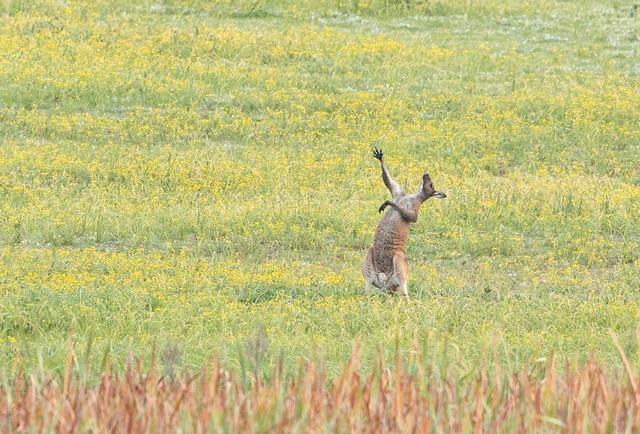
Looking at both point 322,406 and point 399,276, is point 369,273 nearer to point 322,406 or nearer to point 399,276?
point 399,276

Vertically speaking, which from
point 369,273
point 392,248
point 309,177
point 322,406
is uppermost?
point 322,406

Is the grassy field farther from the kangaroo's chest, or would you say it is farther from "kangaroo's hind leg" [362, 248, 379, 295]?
the kangaroo's chest

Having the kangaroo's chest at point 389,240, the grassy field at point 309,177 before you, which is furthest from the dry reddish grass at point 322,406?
the kangaroo's chest at point 389,240

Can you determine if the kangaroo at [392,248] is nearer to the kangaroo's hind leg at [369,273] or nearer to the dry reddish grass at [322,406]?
the kangaroo's hind leg at [369,273]

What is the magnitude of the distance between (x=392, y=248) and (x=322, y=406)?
217 inches

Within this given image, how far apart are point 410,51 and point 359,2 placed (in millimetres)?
3073

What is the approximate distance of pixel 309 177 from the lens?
1547 cm

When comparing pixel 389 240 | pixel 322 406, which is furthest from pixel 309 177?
pixel 322 406

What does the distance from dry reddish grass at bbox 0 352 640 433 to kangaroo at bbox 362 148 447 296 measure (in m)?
4.83

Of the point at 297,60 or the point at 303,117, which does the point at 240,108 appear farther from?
the point at 297,60

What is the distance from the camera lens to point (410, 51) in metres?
21.1

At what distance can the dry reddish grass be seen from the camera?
501 centimetres

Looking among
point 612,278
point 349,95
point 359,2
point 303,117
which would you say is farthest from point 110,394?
point 359,2

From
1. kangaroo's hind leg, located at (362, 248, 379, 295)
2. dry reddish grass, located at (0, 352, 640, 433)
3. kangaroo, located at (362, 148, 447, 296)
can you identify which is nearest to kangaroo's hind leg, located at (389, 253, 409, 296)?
kangaroo, located at (362, 148, 447, 296)
